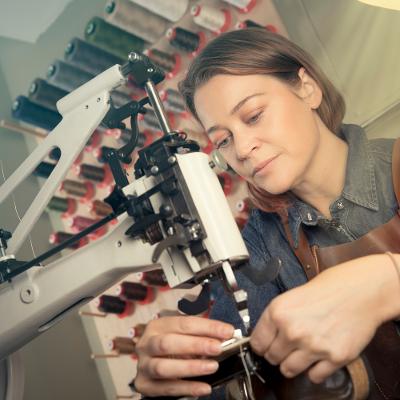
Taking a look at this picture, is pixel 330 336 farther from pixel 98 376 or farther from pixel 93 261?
pixel 98 376

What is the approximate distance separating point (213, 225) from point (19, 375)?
0.65 m

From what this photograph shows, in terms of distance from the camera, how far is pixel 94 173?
190cm

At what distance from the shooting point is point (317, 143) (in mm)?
1086

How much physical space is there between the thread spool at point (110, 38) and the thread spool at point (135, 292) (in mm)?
795

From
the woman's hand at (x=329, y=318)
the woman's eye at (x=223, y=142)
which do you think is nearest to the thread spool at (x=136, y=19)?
the woman's eye at (x=223, y=142)

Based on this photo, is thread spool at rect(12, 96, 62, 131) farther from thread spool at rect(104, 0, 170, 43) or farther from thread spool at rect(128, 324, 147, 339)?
thread spool at rect(128, 324, 147, 339)

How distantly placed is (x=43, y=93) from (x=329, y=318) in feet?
4.61

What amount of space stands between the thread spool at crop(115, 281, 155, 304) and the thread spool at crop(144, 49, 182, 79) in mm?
733

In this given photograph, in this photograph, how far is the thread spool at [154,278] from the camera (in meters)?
1.68

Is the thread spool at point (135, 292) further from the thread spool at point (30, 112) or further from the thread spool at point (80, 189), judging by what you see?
the thread spool at point (30, 112)

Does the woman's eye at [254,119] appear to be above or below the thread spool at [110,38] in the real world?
below

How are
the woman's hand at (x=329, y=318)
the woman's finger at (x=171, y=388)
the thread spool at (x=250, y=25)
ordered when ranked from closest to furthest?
1. the woman's hand at (x=329, y=318)
2. the woman's finger at (x=171, y=388)
3. the thread spool at (x=250, y=25)

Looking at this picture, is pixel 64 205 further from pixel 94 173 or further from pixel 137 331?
pixel 137 331

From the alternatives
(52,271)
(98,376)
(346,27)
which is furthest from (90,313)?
(346,27)
